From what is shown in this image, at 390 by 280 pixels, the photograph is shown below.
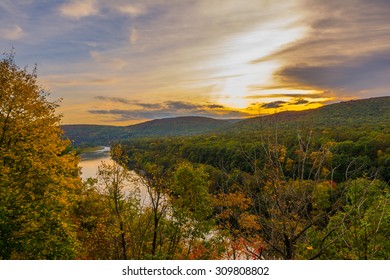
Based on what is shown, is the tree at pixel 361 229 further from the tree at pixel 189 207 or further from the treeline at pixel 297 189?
the tree at pixel 189 207

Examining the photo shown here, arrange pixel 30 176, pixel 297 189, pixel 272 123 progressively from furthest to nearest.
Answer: pixel 30 176 → pixel 297 189 → pixel 272 123

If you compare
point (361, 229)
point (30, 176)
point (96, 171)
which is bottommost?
point (361, 229)

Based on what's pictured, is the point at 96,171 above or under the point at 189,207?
above

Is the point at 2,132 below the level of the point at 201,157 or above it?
above

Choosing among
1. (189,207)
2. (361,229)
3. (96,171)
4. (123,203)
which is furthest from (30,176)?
(361,229)

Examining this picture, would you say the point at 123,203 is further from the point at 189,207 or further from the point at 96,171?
the point at 96,171

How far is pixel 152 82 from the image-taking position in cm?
2002

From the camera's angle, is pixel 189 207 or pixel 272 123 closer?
pixel 272 123

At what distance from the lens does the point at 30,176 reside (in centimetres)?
1255

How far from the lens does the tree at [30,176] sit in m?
11.0
